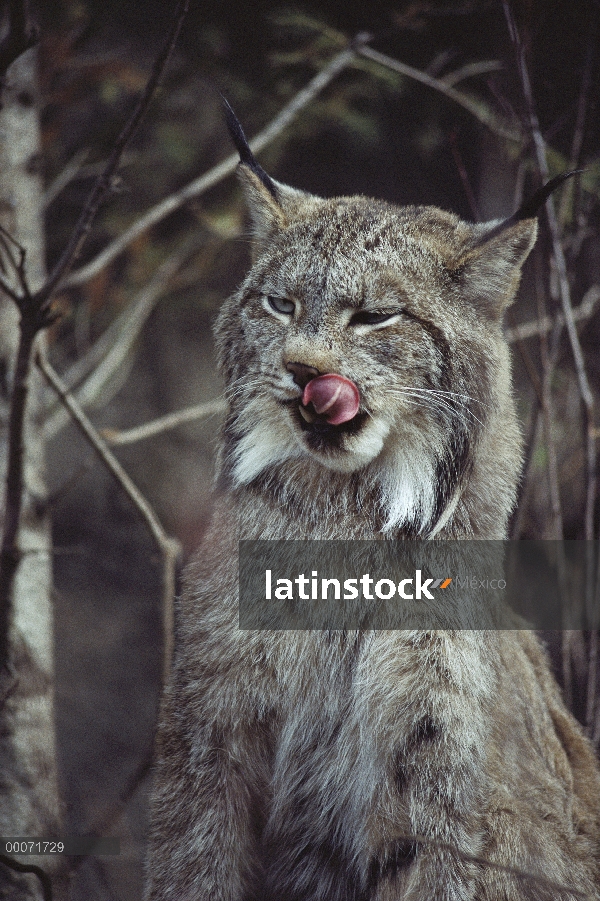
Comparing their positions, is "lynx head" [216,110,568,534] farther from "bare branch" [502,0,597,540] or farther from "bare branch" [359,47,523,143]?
"bare branch" [359,47,523,143]

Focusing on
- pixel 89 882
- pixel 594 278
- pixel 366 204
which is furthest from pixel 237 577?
pixel 594 278

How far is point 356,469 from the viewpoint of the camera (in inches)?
48.1

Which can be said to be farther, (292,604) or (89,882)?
(89,882)

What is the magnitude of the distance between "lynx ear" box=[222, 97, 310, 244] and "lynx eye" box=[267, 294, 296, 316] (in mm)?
137

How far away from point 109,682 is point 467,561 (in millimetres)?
1519

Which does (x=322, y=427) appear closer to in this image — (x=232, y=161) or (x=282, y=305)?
(x=282, y=305)

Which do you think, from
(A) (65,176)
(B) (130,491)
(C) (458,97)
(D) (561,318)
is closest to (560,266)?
(D) (561,318)

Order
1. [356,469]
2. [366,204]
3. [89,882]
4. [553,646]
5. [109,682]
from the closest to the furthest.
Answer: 1. [356,469]
2. [366,204]
3. [89,882]
4. [553,646]
5. [109,682]

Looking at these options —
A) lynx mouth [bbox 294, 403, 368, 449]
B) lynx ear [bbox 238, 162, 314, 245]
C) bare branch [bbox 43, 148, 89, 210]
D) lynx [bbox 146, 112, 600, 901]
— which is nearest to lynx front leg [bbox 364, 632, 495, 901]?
lynx [bbox 146, 112, 600, 901]

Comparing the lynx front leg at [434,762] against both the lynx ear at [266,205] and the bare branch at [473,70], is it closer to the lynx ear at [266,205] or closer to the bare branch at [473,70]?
the lynx ear at [266,205]

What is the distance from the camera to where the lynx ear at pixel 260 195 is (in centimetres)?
128

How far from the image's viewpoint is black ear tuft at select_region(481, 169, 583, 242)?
3.56 feet

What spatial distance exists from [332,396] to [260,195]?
41cm

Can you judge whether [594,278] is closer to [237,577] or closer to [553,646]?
[553,646]
